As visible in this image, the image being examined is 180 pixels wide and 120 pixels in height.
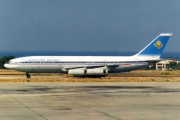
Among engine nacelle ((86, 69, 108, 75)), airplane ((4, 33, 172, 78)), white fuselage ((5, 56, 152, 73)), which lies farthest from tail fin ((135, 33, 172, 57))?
engine nacelle ((86, 69, 108, 75))

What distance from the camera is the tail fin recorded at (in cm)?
6419

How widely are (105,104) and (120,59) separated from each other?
36409 millimetres

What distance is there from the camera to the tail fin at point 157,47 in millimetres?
64188

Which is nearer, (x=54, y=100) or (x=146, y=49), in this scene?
(x=54, y=100)

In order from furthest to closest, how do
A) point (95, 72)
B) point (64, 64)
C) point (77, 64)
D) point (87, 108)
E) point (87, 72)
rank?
point (77, 64)
point (64, 64)
point (95, 72)
point (87, 72)
point (87, 108)

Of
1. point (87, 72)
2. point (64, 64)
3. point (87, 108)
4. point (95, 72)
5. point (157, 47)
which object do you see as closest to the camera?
point (87, 108)

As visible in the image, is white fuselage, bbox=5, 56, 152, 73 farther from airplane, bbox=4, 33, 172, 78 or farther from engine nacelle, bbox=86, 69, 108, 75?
engine nacelle, bbox=86, 69, 108, 75

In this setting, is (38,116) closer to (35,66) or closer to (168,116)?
(168,116)

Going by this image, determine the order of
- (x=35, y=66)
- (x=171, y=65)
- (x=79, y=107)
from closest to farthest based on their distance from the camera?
1. (x=79, y=107)
2. (x=35, y=66)
3. (x=171, y=65)

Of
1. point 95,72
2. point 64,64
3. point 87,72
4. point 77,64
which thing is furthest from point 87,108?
point 77,64

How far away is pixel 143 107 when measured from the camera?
2462 centimetres

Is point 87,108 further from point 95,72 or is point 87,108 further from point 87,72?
point 95,72

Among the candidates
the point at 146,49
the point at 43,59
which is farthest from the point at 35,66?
the point at 146,49

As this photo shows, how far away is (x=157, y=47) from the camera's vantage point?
64.3 meters
